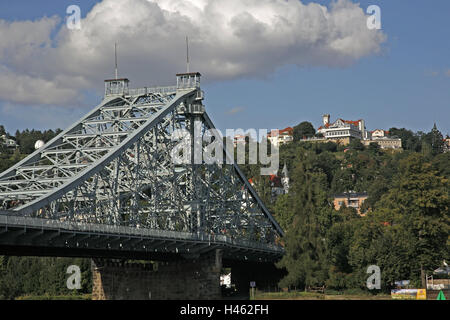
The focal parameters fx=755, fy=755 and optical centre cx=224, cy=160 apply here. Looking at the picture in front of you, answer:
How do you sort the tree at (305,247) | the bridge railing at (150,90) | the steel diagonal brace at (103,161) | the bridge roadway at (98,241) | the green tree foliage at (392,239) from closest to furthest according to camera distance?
the bridge roadway at (98,241)
the steel diagonal brace at (103,161)
the green tree foliage at (392,239)
the tree at (305,247)
the bridge railing at (150,90)

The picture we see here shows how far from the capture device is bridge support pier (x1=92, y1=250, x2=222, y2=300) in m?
95.4

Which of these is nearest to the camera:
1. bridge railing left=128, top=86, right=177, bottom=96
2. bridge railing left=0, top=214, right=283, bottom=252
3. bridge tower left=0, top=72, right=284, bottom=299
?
bridge railing left=0, top=214, right=283, bottom=252

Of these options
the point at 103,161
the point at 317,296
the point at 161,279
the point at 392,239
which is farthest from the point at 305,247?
the point at 103,161

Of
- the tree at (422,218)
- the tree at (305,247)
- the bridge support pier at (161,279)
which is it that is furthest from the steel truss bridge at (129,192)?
the tree at (422,218)

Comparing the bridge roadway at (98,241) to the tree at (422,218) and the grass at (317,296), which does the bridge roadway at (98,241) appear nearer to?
the grass at (317,296)

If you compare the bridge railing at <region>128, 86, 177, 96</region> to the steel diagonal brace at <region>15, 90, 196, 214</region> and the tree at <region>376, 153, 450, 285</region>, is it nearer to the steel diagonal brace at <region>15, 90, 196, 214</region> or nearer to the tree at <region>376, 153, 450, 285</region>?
the steel diagonal brace at <region>15, 90, 196, 214</region>

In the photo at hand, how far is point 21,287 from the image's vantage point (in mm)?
129750

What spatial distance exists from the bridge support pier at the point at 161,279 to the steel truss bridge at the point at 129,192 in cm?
183

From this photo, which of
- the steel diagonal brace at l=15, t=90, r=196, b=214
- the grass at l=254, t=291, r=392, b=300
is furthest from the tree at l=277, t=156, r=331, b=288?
the steel diagonal brace at l=15, t=90, r=196, b=214

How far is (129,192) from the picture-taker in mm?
87812

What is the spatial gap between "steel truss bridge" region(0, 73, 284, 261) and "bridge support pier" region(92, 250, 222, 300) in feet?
6.00

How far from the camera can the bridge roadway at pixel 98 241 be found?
209ft
